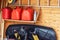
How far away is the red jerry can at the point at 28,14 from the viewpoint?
3.26 m

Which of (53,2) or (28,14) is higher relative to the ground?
(53,2)

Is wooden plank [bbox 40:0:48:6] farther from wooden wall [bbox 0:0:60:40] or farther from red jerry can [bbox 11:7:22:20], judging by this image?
red jerry can [bbox 11:7:22:20]

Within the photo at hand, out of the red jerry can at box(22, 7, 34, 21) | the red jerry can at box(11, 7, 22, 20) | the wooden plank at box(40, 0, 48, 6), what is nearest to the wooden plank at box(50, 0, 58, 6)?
the wooden plank at box(40, 0, 48, 6)

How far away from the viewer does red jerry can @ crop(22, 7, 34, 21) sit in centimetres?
326

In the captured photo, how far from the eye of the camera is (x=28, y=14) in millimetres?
3264

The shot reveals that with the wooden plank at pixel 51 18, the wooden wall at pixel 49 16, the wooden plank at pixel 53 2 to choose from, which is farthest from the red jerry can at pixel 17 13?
the wooden plank at pixel 53 2

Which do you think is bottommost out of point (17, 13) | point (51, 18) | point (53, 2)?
point (51, 18)

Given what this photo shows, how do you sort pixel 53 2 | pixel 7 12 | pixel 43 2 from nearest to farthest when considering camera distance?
pixel 53 2, pixel 43 2, pixel 7 12

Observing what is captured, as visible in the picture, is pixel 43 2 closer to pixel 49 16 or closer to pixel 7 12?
pixel 49 16

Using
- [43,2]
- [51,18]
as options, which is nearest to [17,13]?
[43,2]

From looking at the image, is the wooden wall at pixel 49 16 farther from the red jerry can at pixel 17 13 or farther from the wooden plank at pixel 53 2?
the red jerry can at pixel 17 13

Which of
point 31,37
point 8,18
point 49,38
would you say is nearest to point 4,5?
point 8,18

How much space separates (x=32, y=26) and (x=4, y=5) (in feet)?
2.69

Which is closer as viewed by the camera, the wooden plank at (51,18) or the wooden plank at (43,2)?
the wooden plank at (51,18)
